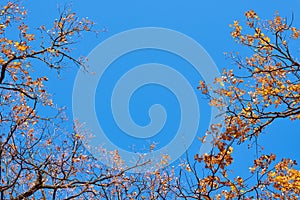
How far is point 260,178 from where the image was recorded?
6.42 m

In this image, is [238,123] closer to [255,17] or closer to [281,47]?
[281,47]

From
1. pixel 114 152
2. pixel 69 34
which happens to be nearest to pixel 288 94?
pixel 69 34

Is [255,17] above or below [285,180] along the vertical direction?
above

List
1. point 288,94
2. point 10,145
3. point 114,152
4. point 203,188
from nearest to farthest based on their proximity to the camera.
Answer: point 203,188
point 288,94
point 10,145
point 114,152

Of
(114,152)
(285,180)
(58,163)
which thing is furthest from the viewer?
(114,152)

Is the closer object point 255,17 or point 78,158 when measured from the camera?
point 255,17

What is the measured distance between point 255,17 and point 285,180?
376 cm

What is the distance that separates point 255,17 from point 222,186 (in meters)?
4.18

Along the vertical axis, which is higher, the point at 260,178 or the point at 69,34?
the point at 69,34

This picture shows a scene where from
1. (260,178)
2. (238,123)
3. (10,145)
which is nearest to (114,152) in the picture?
(10,145)

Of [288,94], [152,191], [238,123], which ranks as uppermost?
[152,191]

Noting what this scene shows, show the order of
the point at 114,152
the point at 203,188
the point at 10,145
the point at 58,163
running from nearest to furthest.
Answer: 1. the point at 203,188
2. the point at 10,145
3. the point at 58,163
4. the point at 114,152

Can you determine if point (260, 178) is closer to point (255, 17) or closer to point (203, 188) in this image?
point (203, 188)

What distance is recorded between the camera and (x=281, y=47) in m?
8.22
